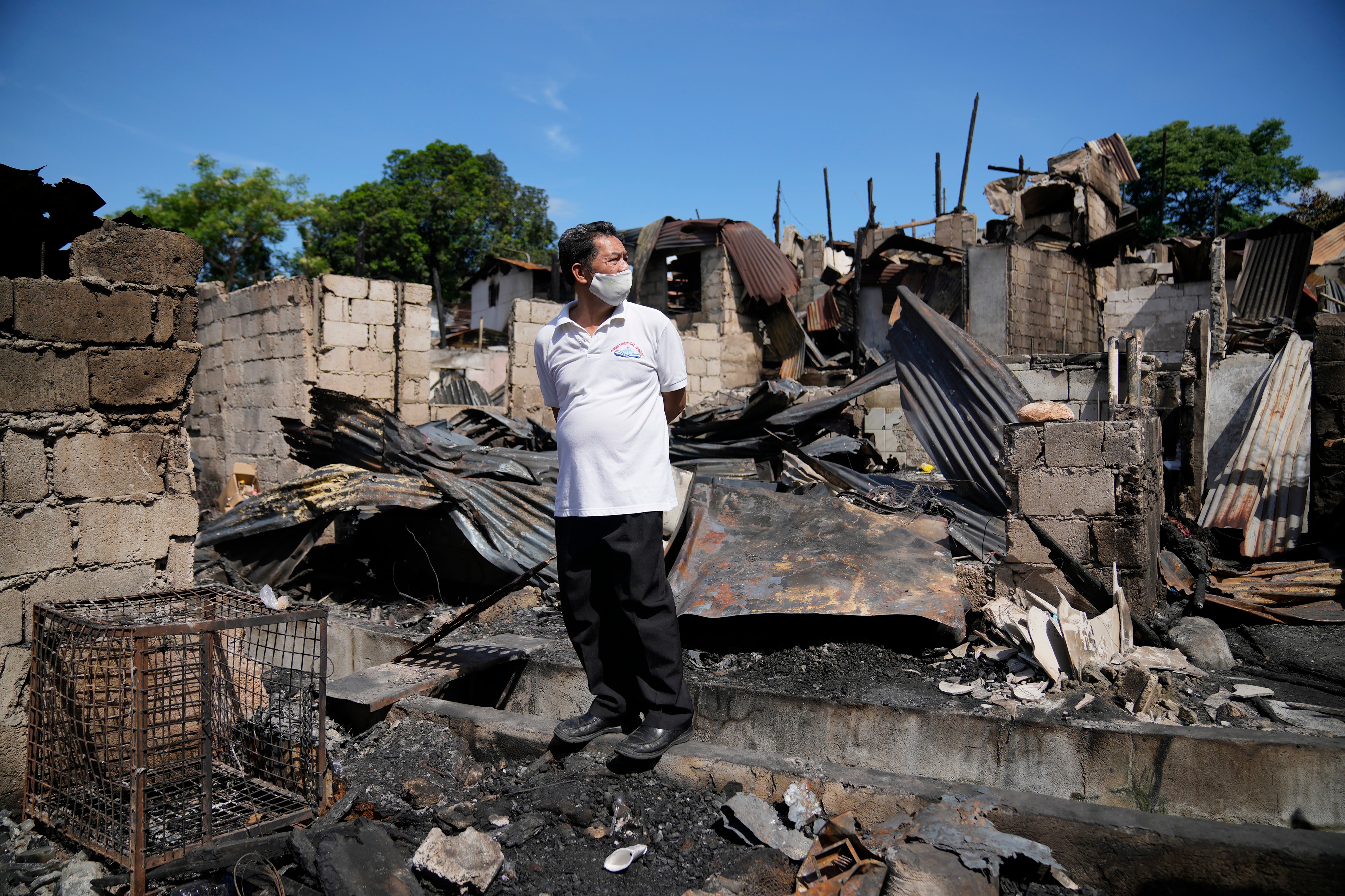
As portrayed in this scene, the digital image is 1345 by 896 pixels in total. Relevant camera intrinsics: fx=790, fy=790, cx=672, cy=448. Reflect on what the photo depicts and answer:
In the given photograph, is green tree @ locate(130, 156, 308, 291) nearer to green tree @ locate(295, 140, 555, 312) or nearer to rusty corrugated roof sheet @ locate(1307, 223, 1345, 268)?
green tree @ locate(295, 140, 555, 312)

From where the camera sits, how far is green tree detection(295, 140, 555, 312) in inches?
1187

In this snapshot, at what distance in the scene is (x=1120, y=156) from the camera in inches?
906

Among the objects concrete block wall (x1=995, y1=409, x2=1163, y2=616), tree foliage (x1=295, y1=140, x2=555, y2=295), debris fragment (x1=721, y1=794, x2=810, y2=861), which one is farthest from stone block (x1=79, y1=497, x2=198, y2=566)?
tree foliage (x1=295, y1=140, x2=555, y2=295)

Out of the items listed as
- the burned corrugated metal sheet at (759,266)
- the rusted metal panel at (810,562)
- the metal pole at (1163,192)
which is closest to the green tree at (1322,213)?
the metal pole at (1163,192)

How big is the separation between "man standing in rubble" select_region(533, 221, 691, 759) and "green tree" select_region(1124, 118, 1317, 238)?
113ft

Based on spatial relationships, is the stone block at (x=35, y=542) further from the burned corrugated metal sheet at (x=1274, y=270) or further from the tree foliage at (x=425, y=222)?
the tree foliage at (x=425, y=222)

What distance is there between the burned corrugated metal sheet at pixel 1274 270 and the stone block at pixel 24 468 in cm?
1877

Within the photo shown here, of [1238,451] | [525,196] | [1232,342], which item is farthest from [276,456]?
[525,196]

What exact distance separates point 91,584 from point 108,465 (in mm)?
499

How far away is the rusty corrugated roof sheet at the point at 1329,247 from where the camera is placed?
16.3 m

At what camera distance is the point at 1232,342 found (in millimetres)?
10820

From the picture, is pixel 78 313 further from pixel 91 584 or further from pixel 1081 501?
pixel 1081 501

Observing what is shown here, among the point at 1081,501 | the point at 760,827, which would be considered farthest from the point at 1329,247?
the point at 760,827

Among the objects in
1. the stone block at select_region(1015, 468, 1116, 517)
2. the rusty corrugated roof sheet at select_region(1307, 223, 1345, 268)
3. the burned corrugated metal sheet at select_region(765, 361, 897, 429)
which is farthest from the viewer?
the rusty corrugated roof sheet at select_region(1307, 223, 1345, 268)
